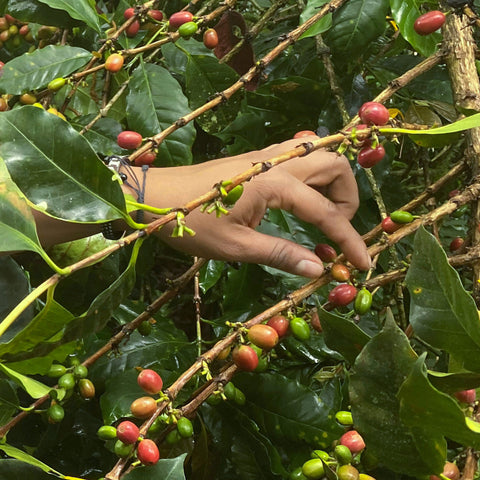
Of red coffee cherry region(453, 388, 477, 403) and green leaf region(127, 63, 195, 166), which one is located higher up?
green leaf region(127, 63, 195, 166)

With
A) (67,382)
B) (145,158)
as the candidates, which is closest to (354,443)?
(67,382)

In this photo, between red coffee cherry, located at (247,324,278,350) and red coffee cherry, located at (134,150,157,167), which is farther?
red coffee cherry, located at (134,150,157,167)

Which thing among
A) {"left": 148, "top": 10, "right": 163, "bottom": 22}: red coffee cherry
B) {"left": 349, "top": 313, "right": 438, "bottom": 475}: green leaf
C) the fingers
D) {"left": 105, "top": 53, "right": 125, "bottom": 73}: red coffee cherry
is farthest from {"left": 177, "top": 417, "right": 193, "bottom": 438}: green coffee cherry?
{"left": 148, "top": 10, "right": 163, "bottom": 22}: red coffee cherry

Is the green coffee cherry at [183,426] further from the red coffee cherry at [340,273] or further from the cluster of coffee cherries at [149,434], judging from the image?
the red coffee cherry at [340,273]

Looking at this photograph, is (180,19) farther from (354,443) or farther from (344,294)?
(354,443)

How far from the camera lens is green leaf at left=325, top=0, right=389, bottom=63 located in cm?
111

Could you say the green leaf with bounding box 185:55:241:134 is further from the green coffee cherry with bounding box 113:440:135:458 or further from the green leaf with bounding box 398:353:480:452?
the green leaf with bounding box 398:353:480:452

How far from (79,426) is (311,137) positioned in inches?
26.1

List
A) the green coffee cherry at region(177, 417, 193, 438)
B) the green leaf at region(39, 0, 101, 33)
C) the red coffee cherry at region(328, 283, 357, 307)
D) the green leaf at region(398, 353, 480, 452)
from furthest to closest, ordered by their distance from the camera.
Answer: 1. the green leaf at region(39, 0, 101, 33)
2. the red coffee cherry at region(328, 283, 357, 307)
3. the green coffee cherry at region(177, 417, 193, 438)
4. the green leaf at region(398, 353, 480, 452)

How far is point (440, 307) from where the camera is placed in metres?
0.57

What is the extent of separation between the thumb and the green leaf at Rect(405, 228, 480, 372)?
28cm

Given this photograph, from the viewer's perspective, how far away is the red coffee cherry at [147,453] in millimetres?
611

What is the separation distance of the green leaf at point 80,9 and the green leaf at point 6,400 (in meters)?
0.71

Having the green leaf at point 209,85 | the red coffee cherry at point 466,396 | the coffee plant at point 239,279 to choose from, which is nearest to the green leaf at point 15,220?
the coffee plant at point 239,279
